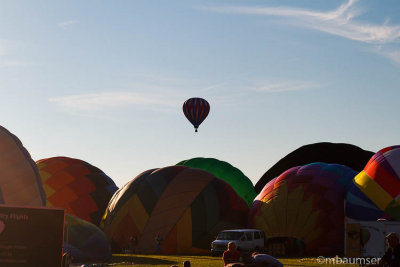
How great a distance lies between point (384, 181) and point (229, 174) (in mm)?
18526

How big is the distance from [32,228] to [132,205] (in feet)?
80.2

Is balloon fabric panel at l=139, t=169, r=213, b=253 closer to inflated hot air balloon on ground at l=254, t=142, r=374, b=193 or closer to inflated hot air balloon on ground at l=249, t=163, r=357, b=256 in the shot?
inflated hot air balloon on ground at l=249, t=163, r=357, b=256

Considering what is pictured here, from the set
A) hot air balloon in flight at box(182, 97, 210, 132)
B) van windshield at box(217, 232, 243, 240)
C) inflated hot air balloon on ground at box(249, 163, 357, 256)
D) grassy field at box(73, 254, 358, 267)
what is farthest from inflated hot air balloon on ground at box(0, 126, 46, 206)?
hot air balloon in flight at box(182, 97, 210, 132)

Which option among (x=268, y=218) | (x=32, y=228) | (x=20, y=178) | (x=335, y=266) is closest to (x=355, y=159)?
(x=268, y=218)

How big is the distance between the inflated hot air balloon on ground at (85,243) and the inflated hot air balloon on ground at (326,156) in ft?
94.8

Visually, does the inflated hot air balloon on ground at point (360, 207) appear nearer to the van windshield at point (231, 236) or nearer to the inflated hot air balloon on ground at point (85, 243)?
the van windshield at point (231, 236)

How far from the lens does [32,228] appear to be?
51.0ft

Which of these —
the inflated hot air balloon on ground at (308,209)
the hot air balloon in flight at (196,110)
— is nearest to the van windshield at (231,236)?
the inflated hot air balloon on ground at (308,209)

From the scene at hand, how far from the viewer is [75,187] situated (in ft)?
153

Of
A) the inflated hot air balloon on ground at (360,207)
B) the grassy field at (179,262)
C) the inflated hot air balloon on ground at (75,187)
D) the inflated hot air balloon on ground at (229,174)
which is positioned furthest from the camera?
the inflated hot air balloon on ground at (229,174)

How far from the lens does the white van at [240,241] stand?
33469mm

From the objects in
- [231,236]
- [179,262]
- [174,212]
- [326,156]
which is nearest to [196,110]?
[326,156]

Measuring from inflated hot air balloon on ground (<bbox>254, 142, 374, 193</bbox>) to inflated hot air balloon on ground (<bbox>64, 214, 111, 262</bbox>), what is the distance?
2889cm

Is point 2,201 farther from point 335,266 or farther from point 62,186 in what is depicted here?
point 62,186
